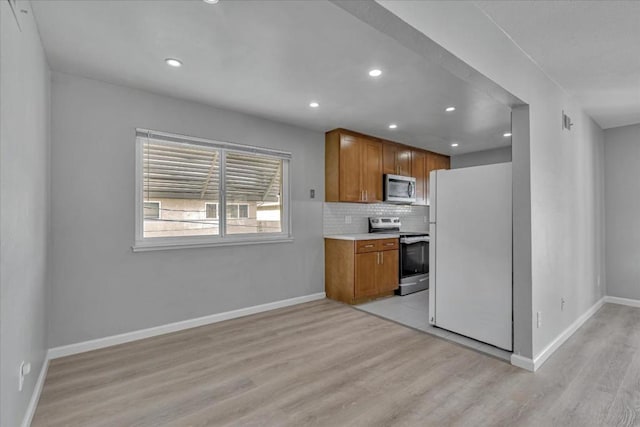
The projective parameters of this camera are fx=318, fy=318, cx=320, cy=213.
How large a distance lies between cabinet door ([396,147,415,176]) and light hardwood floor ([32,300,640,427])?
296 centimetres

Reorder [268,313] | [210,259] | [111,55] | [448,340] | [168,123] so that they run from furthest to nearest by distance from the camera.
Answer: [268,313] → [210,259] → [168,123] → [448,340] → [111,55]

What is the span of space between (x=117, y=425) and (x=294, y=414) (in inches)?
41.4

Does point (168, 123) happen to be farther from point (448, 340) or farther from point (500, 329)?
point (500, 329)

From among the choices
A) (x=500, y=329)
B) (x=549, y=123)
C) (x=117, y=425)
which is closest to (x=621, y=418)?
(x=500, y=329)

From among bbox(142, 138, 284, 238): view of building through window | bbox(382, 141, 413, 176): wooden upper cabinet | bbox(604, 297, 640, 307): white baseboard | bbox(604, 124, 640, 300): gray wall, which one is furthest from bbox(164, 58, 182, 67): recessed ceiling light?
bbox(604, 297, 640, 307): white baseboard

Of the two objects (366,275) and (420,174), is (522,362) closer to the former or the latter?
(366,275)

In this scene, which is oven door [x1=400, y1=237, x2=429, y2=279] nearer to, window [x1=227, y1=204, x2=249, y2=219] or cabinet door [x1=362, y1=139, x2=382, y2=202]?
cabinet door [x1=362, y1=139, x2=382, y2=202]

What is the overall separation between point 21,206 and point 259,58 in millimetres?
1823

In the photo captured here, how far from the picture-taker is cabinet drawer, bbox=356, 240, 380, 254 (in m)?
4.33

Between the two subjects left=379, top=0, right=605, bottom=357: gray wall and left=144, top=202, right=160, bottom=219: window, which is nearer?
left=379, top=0, right=605, bottom=357: gray wall

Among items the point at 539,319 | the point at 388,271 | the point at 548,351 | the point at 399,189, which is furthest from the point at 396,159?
the point at 548,351

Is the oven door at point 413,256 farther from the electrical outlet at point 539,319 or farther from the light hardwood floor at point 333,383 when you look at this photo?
the electrical outlet at point 539,319

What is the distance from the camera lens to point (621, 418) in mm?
1928

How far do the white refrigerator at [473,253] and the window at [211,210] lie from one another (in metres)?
2.47
